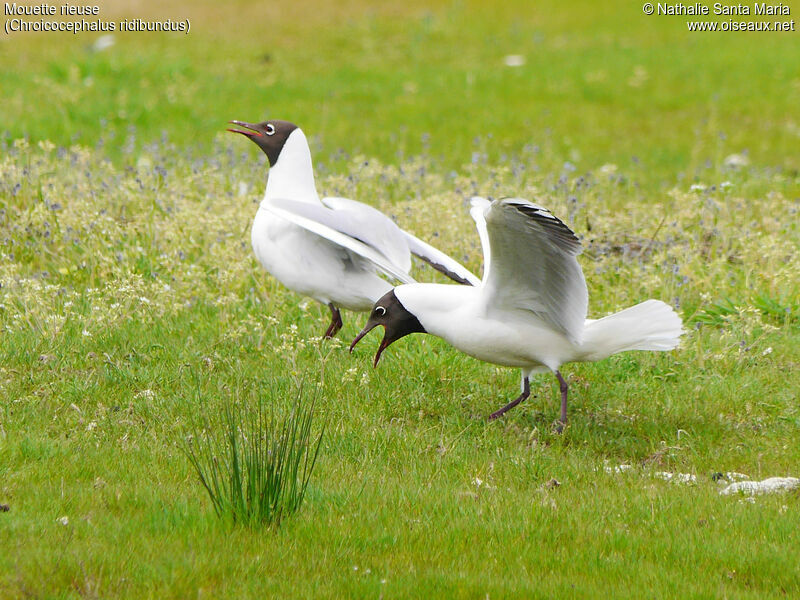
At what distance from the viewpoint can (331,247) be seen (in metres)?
6.73

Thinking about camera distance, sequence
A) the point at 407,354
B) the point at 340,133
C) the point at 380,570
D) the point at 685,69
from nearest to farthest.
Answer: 1. the point at 380,570
2. the point at 407,354
3. the point at 340,133
4. the point at 685,69

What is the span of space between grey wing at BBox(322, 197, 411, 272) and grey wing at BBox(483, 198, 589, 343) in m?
0.90

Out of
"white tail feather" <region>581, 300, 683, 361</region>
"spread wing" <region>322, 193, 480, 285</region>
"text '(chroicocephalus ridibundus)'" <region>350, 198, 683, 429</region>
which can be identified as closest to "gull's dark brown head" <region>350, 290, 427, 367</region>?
"text '(chroicocephalus ridibundus)'" <region>350, 198, 683, 429</region>

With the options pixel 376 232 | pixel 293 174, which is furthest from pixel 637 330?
pixel 293 174

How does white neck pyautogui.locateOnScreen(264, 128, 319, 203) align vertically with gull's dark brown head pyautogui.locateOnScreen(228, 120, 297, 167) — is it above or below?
below

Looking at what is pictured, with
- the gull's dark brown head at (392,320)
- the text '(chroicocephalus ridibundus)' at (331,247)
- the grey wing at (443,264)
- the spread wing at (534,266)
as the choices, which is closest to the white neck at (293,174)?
the text '(chroicocephalus ridibundus)' at (331,247)

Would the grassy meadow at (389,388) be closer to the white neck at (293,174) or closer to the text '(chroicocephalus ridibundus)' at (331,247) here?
the text '(chroicocephalus ridibundus)' at (331,247)

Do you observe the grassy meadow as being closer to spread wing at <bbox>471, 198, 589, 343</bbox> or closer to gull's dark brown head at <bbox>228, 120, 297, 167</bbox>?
spread wing at <bbox>471, 198, 589, 343</bbox>

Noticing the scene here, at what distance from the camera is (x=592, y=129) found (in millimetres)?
14297

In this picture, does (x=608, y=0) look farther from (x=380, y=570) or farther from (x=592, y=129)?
(x=380, y=570)

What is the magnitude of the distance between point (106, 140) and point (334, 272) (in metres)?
6.92

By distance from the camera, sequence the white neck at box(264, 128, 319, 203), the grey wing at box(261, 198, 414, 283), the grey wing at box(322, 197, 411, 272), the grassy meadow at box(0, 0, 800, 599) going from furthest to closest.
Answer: the white neck at box(264, 128, 319, 203) < the grey wing at box(322, 197, 411, 272) < the grey wing at box(261, 198, 414, 283) < the grassy meadow at box(0, 0, 800, 599)

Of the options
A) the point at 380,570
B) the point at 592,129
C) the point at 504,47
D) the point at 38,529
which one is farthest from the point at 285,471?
the point at 504,47

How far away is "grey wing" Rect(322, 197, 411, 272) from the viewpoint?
6246 mm
